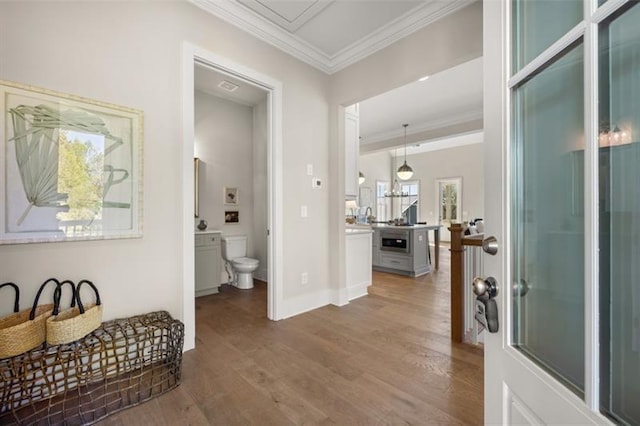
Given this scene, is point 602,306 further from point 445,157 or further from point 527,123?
point 445,157

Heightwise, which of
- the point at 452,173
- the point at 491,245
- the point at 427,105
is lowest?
the point at 491,245

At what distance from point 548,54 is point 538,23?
0.14m

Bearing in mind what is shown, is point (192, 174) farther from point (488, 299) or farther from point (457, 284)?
point (457, 284)

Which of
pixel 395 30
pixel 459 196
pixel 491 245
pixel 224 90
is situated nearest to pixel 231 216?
pixel 224 90

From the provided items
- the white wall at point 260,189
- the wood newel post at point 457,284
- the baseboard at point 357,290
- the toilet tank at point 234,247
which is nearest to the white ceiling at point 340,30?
the white wall at point 260,189

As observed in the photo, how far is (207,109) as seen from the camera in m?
4.15

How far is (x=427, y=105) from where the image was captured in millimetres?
4898

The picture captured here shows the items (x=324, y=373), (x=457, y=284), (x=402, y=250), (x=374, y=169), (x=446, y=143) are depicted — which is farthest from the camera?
(x=374, y=169)

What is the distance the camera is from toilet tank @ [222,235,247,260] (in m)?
4.19

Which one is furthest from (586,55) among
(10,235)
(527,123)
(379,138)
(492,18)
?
(379,138)

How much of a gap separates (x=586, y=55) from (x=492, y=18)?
376mm

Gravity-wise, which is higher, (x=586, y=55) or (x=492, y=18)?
(x=492, y=18)

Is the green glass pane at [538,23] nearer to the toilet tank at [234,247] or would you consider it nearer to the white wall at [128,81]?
the white wall at [128,81]

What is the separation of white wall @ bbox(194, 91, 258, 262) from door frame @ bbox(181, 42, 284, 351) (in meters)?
1.76
